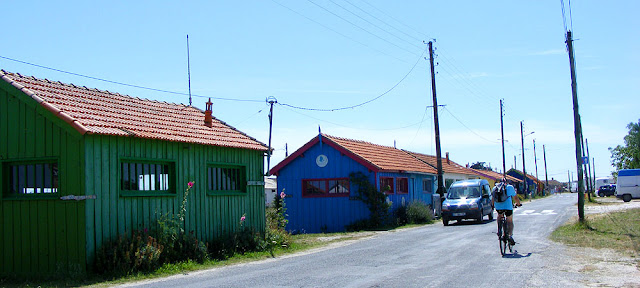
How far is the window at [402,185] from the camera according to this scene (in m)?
28.7

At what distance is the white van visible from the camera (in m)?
41.9

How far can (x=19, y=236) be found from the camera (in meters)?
12.0

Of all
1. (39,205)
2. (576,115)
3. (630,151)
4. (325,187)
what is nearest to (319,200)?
(325,187)

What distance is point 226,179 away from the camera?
15508 millimetres

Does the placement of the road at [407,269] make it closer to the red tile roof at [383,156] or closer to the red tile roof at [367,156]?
the red tile roof at [367,156]

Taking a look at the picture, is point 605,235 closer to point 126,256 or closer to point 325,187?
point 126,256

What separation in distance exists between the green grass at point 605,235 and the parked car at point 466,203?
4.72 metres

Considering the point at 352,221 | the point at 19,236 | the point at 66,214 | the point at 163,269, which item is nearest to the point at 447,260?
the point at 163,269

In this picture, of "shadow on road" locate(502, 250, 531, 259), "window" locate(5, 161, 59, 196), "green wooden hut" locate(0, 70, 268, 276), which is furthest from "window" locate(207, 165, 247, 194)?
"shadow on road" locate(502, 250, 531, 259)

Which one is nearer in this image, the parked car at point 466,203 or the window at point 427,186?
the parked car at point 466,203

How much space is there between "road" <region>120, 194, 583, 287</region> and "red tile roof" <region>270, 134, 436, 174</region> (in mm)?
10765

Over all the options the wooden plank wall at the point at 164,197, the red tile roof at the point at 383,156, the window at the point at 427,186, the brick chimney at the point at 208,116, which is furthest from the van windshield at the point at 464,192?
the brick chimney at the point at 208,116

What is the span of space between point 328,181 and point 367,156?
2144 mm

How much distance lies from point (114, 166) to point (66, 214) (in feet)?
4.29
